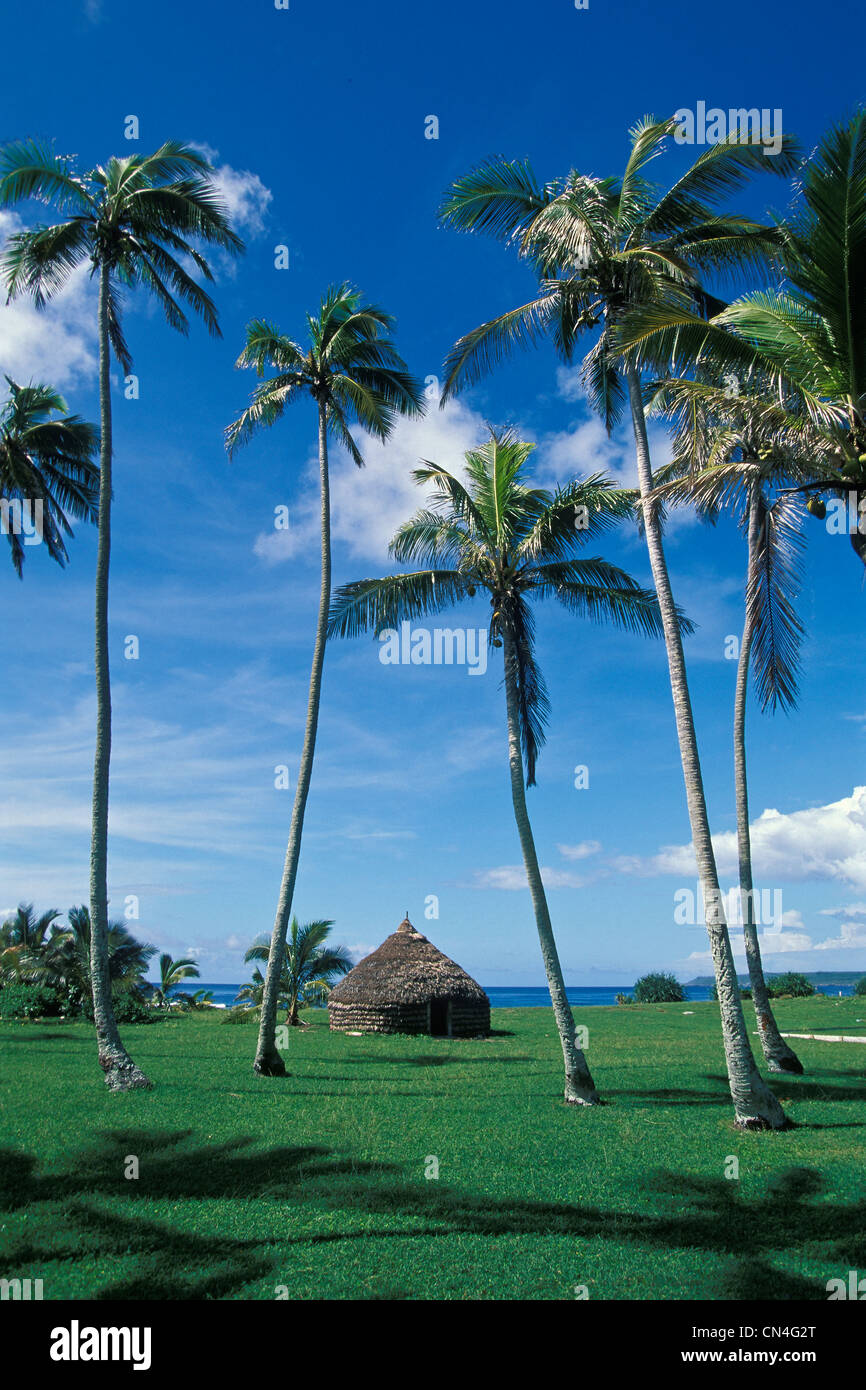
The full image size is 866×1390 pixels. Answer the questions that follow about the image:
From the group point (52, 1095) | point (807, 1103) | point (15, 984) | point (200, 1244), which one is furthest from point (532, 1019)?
point (200, 1244)

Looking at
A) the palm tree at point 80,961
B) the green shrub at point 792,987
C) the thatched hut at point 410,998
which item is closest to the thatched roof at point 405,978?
the thatched hut at point 410,998

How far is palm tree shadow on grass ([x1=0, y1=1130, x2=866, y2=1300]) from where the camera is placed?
6637mm

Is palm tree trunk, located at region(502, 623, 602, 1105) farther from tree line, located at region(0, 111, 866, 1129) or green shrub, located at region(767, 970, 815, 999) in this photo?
green shrub, located at region(767, 970, 815, 999)

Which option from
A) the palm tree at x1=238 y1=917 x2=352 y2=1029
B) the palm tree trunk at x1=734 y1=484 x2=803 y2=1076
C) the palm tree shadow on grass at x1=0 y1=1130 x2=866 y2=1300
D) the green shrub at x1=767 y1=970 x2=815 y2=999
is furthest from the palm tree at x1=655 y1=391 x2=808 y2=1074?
the green shrub at x1=767 y1=970 x2=815 y2=999

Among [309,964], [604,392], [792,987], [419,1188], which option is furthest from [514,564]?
[792,987]

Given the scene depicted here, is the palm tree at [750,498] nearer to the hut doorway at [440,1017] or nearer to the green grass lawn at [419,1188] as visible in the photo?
the green grass lawn at [419,1188]

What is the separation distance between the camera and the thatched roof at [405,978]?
1006 inches

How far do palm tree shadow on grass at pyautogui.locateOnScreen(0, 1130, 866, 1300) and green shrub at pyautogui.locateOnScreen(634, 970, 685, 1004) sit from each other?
44.5 metres

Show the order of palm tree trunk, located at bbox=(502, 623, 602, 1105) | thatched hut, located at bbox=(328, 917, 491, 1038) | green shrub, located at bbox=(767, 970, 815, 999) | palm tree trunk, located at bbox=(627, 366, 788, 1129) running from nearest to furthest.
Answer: palm tree trunk, located at bbox=(627, 366, 788, 1129) → palm tree trunk, located at bbox=(502, 623, 602, 1105) → thatched hut, located at bbox=(328, 917, 491, 1038) → green shrub, located at bbox=(767, 970, 815, 999)

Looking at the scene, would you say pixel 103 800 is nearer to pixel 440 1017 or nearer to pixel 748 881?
pixel 748 881

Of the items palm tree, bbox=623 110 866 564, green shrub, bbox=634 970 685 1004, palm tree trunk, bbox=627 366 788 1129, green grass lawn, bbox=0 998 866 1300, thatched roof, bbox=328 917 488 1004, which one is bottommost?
green shrub, bbox=634 970 685 1004

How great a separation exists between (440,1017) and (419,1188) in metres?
18.0

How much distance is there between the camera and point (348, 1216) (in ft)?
26.0

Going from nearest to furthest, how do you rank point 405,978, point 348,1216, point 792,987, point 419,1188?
1. point 348,1216
2. point 419,1188
3. point 405,978
4. point 792,987
